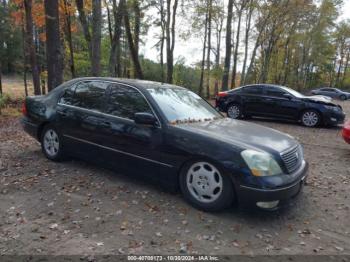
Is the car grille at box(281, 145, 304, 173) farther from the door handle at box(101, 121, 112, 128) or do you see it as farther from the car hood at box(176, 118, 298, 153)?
the door handle at box(101, 121, 112, 128)

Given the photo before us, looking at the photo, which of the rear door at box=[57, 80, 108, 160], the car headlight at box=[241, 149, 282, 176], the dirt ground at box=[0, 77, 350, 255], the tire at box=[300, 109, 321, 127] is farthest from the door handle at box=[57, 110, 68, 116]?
the tire at box=[300, 109, 321, 127]

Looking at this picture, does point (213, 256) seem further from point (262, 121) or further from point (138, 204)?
point (262, 121)

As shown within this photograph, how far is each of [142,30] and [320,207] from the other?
22085 mm

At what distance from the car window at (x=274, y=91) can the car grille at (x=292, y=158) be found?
7.62 meters

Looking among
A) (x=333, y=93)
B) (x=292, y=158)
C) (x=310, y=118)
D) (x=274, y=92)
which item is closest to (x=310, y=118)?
(x=310, y=118)

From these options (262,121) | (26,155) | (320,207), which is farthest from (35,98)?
(262,121)

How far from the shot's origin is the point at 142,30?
2406 centimetres

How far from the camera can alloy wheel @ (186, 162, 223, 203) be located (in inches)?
153

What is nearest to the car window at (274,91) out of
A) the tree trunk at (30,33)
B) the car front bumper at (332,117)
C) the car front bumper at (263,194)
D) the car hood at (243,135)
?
the car front bumper at (332,117)

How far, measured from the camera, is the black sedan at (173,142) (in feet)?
12.1

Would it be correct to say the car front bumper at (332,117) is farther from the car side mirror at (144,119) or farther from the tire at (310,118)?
the car side mirror at (144,119)

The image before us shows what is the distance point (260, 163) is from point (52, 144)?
390cm

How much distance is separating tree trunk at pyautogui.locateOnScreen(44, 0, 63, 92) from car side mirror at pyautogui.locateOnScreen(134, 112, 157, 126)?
651 cm

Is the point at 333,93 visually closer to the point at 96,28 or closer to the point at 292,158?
the point at 96,28
